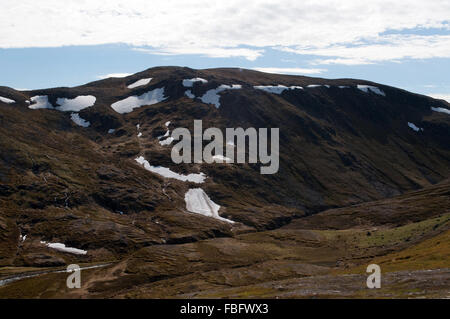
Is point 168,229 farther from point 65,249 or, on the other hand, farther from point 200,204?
point 65,249

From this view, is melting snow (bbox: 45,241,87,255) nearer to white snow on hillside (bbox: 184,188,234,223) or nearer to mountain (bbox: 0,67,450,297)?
mountain (bbox: 0,67,450,297)

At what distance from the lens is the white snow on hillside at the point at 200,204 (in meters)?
173

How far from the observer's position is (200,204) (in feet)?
591

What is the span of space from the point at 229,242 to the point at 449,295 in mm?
101321

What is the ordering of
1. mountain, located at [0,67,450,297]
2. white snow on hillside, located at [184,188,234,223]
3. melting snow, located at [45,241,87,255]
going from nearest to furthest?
mountain, located at [0,67,450,297]
melting snow, located at [45,241,87,255]
white snow on hillside, located at [184,188,234,223]

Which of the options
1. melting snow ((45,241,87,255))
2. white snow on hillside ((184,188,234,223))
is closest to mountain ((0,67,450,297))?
melting snow ((45,241,87,255))

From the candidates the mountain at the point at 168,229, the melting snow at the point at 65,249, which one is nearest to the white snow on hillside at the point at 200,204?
the mountain at the point at 168,229

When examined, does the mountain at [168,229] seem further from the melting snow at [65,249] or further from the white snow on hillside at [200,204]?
the white snow on hillside at [200,204]

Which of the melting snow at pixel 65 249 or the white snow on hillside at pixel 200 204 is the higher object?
the white snow on hillside at pixel 200 204

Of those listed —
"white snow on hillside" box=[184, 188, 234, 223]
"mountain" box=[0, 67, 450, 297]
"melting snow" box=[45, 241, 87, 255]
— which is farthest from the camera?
"white snow on hillside" box=[184, 188, 234, 223]

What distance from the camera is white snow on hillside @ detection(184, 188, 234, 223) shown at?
567 feet

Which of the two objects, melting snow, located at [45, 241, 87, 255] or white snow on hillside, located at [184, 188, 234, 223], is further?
white snow on hillside, located at [184, 188, 234, 223]

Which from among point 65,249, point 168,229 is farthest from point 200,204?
point 65,249

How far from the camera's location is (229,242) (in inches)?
5650
